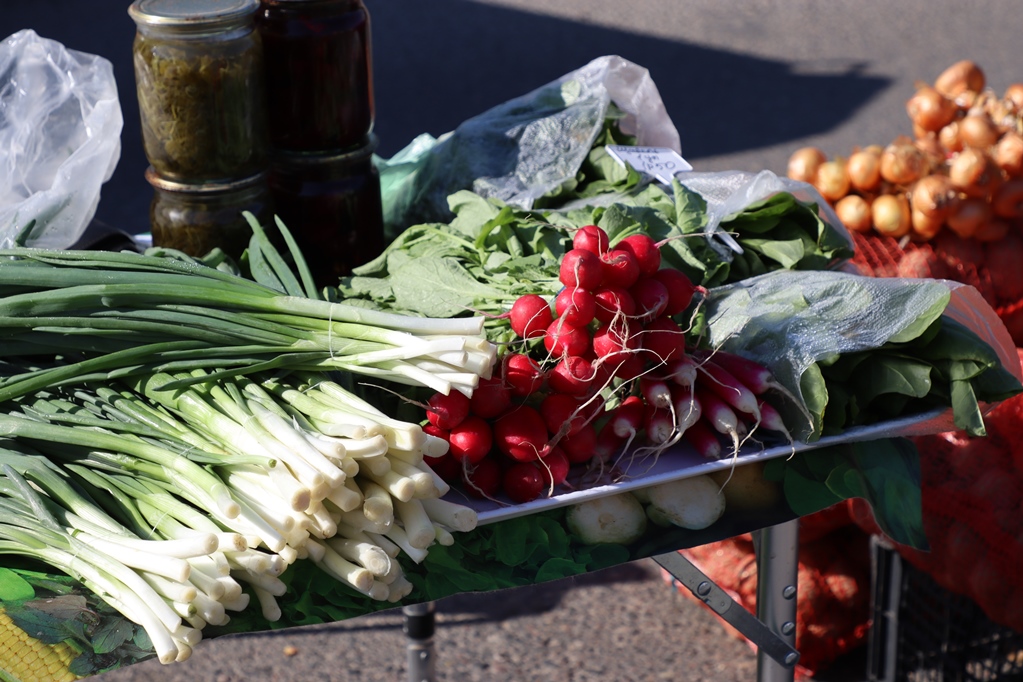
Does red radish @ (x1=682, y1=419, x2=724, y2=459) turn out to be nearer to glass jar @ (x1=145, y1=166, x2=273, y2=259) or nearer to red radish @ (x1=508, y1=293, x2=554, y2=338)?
red radish @ (x1=508, y1=293, x2=554, y2=338)

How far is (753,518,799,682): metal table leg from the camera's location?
62.0 inches

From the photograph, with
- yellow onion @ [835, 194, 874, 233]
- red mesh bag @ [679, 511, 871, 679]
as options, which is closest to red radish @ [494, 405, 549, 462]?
red mesh bag @ [679, 511, 871, 679]

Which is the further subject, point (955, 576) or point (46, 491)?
point (955, 576)

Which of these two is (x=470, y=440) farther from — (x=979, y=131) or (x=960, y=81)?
(x=960, y=81)

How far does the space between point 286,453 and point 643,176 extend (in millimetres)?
963

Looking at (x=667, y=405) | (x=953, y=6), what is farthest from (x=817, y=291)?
(x=953, y=6)

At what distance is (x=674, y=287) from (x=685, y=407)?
0.57 feet

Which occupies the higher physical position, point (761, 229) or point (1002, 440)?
point (761, 229)

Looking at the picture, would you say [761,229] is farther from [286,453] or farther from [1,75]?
[1,75]

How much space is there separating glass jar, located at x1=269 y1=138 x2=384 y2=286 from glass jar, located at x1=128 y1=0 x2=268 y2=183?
0.36 ft

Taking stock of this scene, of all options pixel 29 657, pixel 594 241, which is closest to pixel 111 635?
pixel 29 657

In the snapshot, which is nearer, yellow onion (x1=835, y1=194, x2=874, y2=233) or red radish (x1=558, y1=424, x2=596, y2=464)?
red radish (x1=558, y1=424, x2=596, y2=464)

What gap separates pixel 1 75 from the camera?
6.02ft

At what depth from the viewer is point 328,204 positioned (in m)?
1.82
